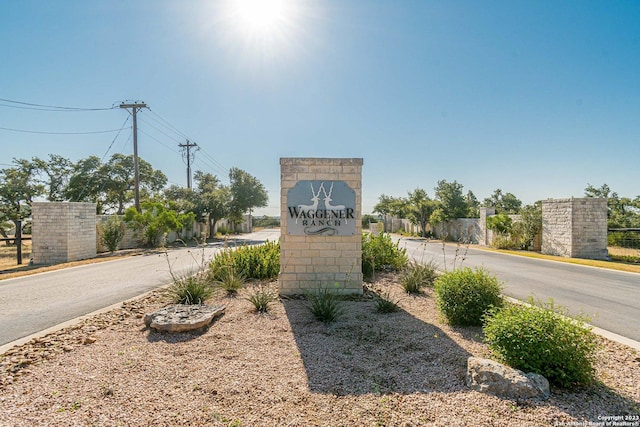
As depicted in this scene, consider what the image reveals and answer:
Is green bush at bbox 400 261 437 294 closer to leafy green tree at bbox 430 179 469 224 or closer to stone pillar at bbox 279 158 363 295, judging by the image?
stone pillar at bbox 279 158 363 295

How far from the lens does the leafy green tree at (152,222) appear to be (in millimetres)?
16750

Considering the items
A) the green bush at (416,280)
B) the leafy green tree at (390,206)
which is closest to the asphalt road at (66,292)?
the green bush at (416,280)

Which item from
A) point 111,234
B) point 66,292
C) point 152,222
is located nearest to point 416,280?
point 66,292

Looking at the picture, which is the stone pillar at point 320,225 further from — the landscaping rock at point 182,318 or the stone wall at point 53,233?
the stone wall at point 53,233

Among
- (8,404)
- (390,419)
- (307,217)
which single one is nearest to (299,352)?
(390,419)

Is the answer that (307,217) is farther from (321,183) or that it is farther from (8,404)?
(8,404)

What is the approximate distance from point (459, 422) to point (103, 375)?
3.29 metres

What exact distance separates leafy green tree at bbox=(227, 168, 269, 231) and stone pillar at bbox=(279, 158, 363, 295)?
71.5ft

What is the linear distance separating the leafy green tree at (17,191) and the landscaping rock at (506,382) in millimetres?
28703

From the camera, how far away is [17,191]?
23.1 metres

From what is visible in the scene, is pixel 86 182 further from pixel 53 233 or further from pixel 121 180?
pixel 53 233

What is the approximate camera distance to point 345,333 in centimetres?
417

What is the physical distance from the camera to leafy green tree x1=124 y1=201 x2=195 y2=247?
16.8 meters

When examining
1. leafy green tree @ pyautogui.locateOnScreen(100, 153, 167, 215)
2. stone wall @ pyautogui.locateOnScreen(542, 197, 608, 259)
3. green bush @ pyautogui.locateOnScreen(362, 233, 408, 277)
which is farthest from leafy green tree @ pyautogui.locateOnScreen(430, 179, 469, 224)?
leafy green tree @ pyautogui.locateOnScreen(100, 153, 167, 215)
